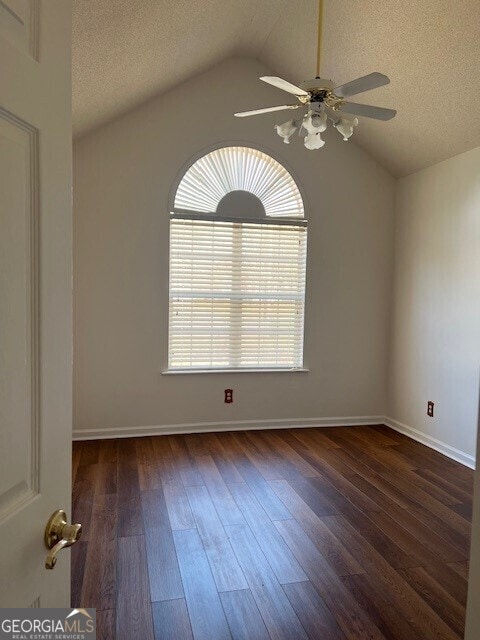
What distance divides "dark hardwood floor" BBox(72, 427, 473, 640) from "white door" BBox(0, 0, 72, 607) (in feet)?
4.09

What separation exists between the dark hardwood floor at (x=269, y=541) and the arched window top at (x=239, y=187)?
225 cm

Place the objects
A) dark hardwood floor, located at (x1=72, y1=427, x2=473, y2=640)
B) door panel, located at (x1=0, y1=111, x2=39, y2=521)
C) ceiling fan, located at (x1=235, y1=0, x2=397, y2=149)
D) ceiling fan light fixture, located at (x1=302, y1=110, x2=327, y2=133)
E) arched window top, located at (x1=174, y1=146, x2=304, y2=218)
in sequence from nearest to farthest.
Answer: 1. door panel, located at (x1=0, y1=111, x2=39, y2=521)
2. dark hardwood floor, located at (x1=72, y1=427, x2=473, y2=640)
3. ceiling fan, located at (x1=235, y1=0, x2=397, y2=149)
4. ceiling fan light fixture, located at (x1=302, y1=110, x2=327, y2=133)
5. arched window top, located at (x1=174, y1=146, x2=304, y2=218)

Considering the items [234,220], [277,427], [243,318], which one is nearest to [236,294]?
[243,318]

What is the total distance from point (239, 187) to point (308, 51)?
4.15 feet

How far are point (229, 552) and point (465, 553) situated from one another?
4.18ft

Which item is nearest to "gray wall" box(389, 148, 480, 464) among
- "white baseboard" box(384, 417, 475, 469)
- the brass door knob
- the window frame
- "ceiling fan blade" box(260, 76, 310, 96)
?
"white baseboard" box(384, 417, 475, 469)

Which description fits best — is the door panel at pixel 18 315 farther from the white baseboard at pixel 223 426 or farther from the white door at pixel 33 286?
the white baseboard at pixel 223 426

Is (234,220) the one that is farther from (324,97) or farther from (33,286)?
(33,286)

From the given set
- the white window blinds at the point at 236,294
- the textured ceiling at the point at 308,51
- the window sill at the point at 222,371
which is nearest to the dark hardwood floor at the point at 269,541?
the window sill at the point at 222,371

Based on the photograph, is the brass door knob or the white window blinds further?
the white window blinds

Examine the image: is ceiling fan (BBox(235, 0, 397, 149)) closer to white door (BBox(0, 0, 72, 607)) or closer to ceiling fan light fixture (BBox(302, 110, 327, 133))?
ceiling fan light fixture (BBox(302, 110, 327, 133))

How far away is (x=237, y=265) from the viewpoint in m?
4.18

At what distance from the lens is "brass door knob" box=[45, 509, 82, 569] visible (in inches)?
30.4

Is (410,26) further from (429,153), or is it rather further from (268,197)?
(268,197)
